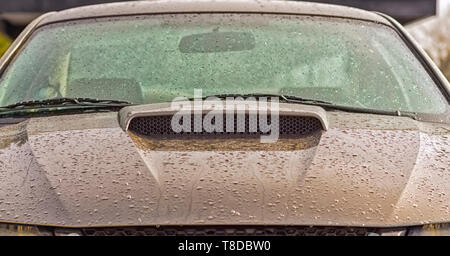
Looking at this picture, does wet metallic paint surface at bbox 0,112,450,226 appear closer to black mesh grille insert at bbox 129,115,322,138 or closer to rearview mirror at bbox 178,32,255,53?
black mesh grille insert at bbox 129,115,322,138

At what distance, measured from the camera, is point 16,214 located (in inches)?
113

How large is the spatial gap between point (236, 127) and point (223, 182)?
52 centimetres

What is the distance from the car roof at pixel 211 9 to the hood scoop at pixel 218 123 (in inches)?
43.2

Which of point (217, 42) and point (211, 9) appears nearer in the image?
point (217, 42)

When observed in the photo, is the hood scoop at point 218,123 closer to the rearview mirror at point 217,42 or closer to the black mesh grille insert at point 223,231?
the black mesh grille insert at point 223,231

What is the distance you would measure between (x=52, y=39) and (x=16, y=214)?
5.87 ft

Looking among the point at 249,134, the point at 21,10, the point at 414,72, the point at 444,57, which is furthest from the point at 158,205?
the point at 444,57

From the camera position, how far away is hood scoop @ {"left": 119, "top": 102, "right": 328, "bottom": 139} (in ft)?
11.2

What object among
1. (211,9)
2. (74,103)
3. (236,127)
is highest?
(211,9)

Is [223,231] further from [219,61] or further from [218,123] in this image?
[219,61]

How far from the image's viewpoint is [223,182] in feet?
9.64

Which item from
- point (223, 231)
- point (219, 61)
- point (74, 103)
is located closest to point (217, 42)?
point (219, 61)
